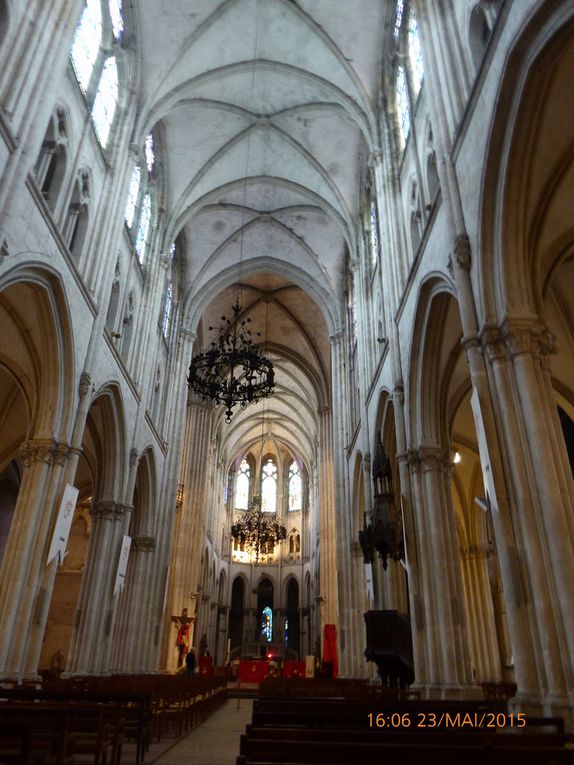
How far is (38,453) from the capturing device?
10750 millimetres

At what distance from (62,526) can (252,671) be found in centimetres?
2134

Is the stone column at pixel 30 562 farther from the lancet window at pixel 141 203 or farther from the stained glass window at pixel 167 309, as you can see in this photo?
the stained glass window at pixel 167 309

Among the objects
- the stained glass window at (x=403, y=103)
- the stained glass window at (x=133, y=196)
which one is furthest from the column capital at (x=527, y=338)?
the stained glass window at (x=133, y=196)

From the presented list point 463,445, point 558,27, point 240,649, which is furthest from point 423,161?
point 240,649

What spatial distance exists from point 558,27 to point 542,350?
3569 mm

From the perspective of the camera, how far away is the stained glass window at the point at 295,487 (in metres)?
46.9

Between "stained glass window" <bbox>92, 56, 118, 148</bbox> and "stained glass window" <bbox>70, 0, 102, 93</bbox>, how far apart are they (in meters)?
0.59

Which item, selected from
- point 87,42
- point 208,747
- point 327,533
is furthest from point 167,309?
point 208,747

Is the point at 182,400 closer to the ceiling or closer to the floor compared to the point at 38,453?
closer to the ceiling

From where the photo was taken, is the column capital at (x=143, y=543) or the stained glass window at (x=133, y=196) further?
the column capital at (x=143, y=543)

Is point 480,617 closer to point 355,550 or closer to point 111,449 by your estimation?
point 355,550

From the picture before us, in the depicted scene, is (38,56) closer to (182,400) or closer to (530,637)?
(530,637)

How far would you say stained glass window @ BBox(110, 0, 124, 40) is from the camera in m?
14.5

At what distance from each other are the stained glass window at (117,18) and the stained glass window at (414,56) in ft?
23.6
